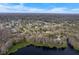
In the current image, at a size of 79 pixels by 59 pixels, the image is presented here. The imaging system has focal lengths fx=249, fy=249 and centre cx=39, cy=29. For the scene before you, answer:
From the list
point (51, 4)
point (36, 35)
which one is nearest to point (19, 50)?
point (36, 35)

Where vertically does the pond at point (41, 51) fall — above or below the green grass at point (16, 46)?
below

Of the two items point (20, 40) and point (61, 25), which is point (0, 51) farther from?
point (61, 25)

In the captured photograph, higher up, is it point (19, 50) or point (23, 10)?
point (23, 10)

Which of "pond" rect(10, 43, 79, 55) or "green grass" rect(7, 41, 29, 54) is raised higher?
"green grass" rect(7, 41, 29, 54)
